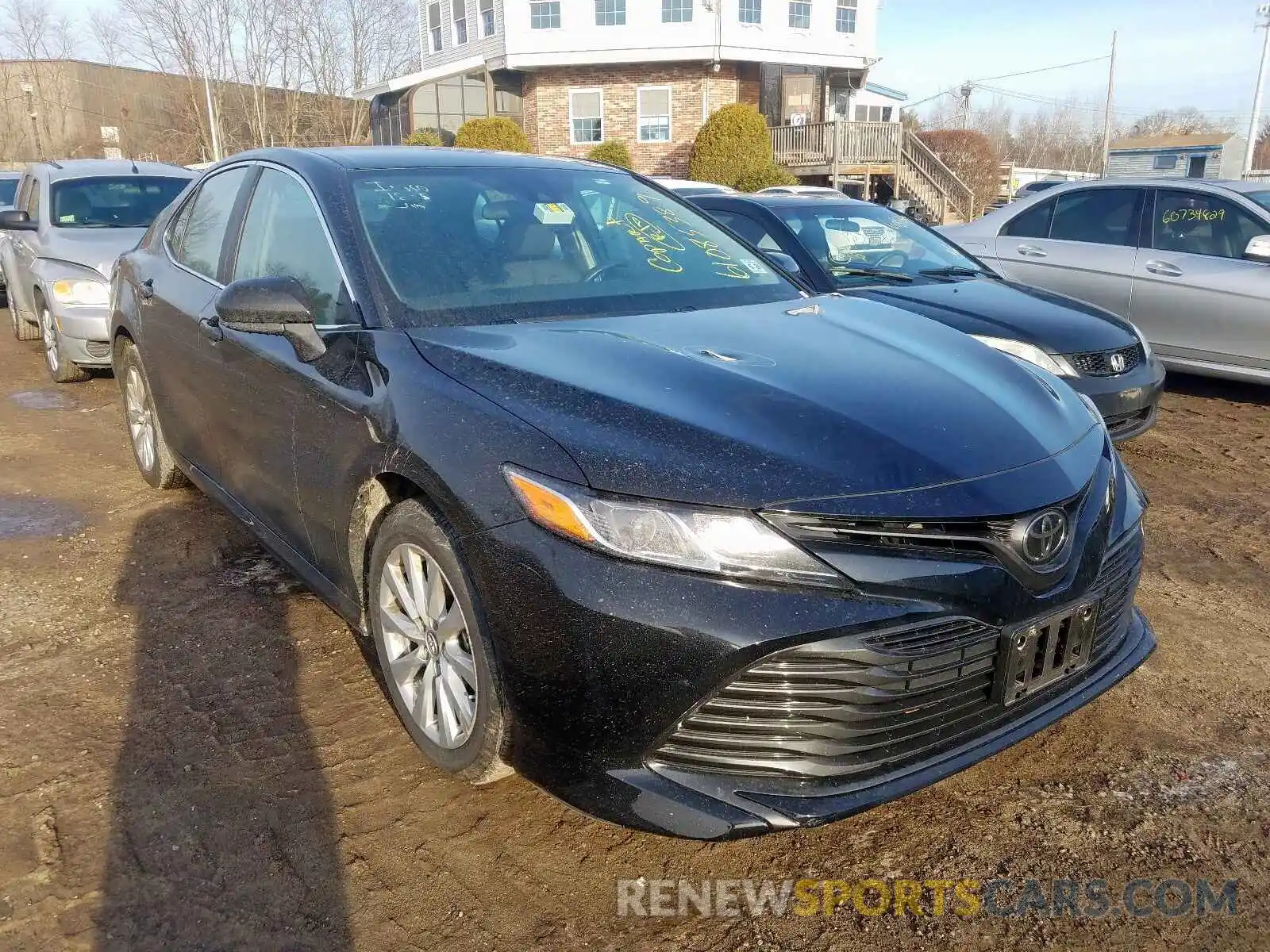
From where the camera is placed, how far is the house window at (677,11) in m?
27.4

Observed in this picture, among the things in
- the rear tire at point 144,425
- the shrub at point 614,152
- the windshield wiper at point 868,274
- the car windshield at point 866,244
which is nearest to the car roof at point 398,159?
the rear tire at point 144,425

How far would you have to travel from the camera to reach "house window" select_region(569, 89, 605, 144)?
28.3 meters

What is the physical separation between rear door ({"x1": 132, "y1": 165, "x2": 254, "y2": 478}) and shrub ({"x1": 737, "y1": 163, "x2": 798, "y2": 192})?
820 inches

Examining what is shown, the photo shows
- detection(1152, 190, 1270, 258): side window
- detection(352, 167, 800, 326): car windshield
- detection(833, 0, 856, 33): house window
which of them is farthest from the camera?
detection(833, 0, 856, 33): house window

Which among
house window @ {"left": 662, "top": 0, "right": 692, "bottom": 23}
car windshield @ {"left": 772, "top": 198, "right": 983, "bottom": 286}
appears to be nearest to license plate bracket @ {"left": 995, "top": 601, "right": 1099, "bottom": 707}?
car windshield @ {"left": 772, "top": 198, "right": 983, "bottom": 286}

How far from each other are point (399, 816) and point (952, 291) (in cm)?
465

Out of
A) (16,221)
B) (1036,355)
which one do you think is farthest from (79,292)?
(1036,355)

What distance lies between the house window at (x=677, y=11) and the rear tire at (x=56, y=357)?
22821 mm

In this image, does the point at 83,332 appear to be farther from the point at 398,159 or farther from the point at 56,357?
the point at 398,159

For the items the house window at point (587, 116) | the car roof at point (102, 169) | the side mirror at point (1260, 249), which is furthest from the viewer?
the house window at point (587, 116)

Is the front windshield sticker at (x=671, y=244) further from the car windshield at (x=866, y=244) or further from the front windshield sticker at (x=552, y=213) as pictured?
the car windshield at (x=866, y=244)

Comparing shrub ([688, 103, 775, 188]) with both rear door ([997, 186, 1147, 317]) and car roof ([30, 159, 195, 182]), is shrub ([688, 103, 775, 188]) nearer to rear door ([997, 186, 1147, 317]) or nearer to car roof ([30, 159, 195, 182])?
car roof ([30, 159, 195, 182])

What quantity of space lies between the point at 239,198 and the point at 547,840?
275 cm

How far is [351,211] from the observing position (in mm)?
3150
